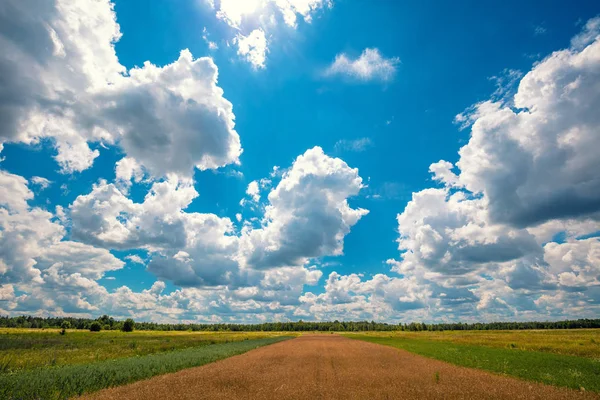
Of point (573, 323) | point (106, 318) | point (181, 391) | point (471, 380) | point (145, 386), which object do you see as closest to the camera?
point (181, 391)

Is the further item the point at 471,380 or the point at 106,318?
the point at 106,318

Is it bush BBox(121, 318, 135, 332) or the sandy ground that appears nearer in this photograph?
the sandy ground

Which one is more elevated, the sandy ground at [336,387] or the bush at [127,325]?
the bush at [127,325]

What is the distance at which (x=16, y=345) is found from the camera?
42.2 metres

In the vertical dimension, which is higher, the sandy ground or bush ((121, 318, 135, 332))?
bush ((121, 318, 135, 332))

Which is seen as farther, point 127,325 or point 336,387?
point 127,325

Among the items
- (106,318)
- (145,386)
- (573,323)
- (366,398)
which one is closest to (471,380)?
(366,398)

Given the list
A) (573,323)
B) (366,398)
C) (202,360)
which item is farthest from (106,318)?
(573,323)

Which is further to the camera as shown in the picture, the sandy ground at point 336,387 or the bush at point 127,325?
the bush at point 127,325

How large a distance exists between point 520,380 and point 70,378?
2735 centimetres

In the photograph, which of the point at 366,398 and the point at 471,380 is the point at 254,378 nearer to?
the point at 366,398

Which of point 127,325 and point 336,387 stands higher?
point 127,325

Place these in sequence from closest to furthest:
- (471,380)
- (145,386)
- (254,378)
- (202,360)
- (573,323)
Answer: (145,386), (471,380), (254,378), (202,360), (573,323)

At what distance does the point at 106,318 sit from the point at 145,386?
6920 inches
